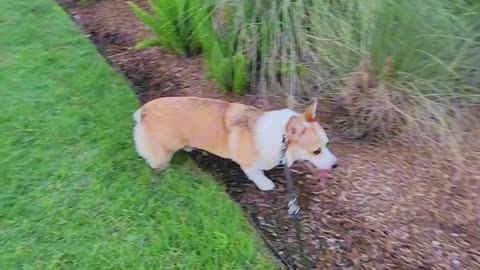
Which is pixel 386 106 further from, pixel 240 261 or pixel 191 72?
pixel 191 72

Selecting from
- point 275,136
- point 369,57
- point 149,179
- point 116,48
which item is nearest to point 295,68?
point 369,57

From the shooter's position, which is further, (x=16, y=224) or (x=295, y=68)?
(x=295, y=68)

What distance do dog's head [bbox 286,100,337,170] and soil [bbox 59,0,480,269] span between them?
0.23 metres

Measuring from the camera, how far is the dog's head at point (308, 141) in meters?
2.65

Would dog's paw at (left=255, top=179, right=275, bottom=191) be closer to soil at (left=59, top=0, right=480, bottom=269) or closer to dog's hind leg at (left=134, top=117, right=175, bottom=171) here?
soil at (left=59, top=0, right=480, bottom=269)

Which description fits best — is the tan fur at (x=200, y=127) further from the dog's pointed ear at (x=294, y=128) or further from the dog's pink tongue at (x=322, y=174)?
the dog's pink tongue at (x=322, y=174)

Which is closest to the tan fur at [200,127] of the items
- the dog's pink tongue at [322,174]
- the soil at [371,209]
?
the soil at [371,209]

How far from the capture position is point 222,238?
274 centimetres

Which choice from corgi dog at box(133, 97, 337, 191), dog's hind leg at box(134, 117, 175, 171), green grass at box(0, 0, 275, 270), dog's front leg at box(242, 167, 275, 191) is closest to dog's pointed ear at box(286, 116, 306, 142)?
corgi dog at box(133, 97, 337, 191)

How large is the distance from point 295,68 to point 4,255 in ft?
5.50

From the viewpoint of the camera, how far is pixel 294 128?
2.64m

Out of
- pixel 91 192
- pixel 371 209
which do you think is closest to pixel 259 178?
pixel 371 209

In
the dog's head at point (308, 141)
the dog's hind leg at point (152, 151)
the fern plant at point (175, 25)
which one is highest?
the fern plant at point (175, 25)

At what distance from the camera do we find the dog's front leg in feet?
9.51
